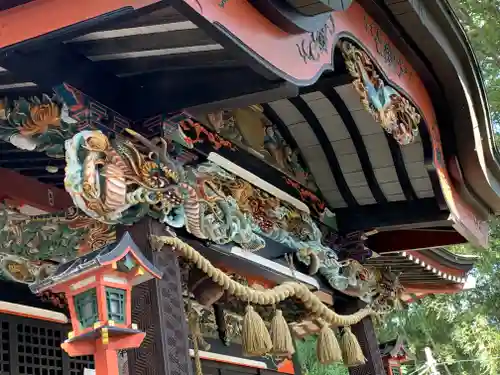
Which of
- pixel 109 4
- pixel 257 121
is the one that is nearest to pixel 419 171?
pixel 257 121

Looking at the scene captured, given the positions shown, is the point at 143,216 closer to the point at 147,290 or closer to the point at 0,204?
the point at 147,290

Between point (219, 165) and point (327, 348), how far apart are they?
5.19 ft

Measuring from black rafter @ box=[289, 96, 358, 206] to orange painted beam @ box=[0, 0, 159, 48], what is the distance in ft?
7.66

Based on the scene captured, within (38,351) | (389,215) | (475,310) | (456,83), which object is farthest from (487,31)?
(38,351)

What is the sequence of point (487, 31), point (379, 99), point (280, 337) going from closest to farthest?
point (379, 99), point (280, 337), point (487, 31)

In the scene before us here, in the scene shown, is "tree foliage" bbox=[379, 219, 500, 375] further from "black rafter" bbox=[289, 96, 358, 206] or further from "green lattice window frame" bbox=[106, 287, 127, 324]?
"green lattice window frame" bbox=[106, 287, 127, 324]

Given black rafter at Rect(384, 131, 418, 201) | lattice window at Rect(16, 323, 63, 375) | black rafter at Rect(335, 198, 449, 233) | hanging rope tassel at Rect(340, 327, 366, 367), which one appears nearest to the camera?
lattice window at Rect(16, 323, 63, 375)

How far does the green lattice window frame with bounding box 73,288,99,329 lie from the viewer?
2561mm

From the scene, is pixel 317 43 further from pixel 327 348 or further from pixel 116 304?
pixel 327 348

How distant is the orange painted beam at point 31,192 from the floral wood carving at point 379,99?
1.83m

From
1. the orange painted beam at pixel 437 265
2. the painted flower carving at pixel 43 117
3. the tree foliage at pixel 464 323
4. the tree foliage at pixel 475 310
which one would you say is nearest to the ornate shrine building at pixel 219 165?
the painted flower carving at pixel 43 117

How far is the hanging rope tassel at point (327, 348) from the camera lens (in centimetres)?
471

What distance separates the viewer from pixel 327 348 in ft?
15.5

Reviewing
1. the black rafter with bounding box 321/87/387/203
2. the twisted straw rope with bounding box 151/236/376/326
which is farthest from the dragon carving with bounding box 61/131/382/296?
the black rafter with bounding box 321/87/387/203
